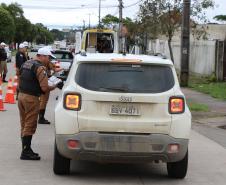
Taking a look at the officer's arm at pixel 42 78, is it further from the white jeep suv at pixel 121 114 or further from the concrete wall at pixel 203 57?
the concrete wall at pixel 203 57

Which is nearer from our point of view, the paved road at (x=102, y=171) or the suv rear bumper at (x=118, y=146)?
the suv rear bumper at (x=118, y=146)

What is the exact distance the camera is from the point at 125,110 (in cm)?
715

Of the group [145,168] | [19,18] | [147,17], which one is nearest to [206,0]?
[147,17]

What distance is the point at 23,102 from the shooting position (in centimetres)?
844

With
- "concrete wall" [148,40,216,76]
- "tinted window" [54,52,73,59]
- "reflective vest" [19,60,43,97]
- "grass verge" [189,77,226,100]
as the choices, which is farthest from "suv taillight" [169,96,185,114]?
"concrete wall" [148,40,216,76]

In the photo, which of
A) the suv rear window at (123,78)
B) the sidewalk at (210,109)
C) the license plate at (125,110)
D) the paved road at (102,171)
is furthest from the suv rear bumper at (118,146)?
the sidewalk at (210,109)

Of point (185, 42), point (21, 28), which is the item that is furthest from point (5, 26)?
point (185, 42)

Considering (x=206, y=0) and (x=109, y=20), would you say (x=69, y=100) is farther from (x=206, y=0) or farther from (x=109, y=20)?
(x=109, y=20)

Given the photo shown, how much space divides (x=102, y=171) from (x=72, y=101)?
4.63 feet

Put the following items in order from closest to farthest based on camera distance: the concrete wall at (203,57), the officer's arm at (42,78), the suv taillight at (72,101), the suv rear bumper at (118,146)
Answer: the suv rear bumper at (118,146), the suv taillight at (72,101), the officer's arm at (42,78), the concrete wall at (203,57)

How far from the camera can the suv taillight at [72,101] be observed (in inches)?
281

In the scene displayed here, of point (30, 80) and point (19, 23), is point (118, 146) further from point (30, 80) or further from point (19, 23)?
point (19, 23)

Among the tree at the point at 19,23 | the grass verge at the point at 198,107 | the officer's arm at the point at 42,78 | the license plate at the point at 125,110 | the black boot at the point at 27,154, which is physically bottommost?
the grass verge at the point at 198,107

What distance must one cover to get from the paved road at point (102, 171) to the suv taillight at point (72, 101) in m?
0.98
